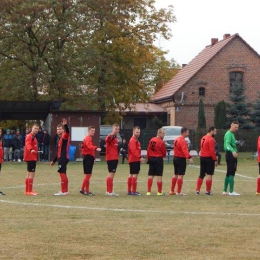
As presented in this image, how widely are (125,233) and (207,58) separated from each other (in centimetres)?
5566

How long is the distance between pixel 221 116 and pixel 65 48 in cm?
1666

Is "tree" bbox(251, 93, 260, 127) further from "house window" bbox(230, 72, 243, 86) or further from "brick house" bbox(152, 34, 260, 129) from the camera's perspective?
"house window" bbox(230, 72, 243, 86)

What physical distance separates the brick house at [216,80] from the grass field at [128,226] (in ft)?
150

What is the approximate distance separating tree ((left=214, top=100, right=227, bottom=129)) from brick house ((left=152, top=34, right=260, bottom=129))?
572 cm

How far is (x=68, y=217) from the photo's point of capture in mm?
15180

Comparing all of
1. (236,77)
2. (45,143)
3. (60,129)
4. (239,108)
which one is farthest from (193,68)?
(60,129)

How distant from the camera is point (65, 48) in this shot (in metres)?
49.9

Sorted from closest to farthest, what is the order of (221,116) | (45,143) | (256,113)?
(45,143)
(256,113)
(221,116)

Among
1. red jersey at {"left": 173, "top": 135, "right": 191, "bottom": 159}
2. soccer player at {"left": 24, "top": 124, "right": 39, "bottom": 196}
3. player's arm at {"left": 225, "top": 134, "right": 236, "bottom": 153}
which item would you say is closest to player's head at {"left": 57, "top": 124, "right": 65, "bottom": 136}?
soccer player at {"left": 24, "top": 124, "right": 39, "bottom": 196}

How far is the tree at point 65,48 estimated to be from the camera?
157ft

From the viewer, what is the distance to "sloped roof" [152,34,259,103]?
66825 mm

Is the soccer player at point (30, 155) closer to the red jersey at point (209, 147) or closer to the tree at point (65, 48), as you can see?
the red jersey at point (209, 147)

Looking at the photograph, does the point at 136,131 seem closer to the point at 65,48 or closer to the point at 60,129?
the point at 60,129

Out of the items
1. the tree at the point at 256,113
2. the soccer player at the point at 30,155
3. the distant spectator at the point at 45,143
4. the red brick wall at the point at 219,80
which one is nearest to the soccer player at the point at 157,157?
the soccer player at the point at 30,155
